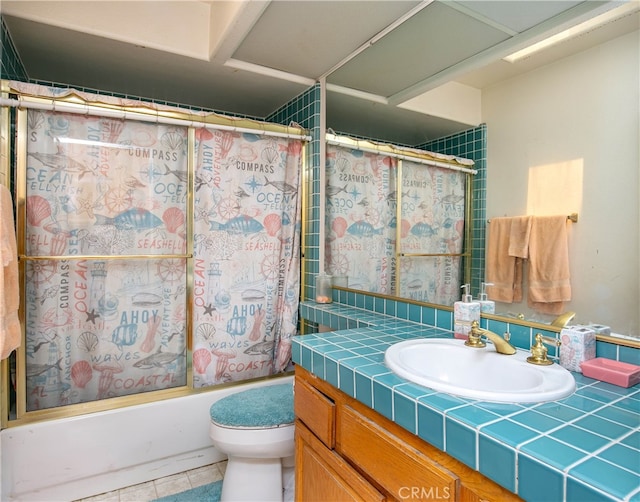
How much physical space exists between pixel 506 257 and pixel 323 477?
0.91 meters

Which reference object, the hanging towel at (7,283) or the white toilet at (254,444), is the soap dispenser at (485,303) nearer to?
the white toilet at (254,444)

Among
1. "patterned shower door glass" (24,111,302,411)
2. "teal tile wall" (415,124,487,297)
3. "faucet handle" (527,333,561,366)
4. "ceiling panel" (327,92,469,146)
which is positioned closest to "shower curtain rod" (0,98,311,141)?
"patterned shower door glass" (24,111,302,411)

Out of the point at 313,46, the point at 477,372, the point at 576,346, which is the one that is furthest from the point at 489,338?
the point at 313,46

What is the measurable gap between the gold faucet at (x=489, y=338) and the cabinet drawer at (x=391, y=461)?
1.41 ft

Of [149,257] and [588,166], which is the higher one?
[588,166]

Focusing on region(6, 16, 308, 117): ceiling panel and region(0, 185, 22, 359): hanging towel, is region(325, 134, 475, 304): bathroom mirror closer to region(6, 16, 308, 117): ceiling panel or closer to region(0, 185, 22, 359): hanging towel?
region(6, 16, 308, 117): ceiling panel

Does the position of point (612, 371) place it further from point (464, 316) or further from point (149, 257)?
point (149, 257)

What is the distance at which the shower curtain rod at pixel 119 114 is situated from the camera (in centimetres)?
158

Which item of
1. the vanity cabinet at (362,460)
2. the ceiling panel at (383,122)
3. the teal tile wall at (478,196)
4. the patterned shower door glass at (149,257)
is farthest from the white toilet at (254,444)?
the ceiling panel at (383,122)

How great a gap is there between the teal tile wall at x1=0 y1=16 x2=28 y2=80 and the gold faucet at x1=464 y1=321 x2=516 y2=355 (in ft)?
6.94

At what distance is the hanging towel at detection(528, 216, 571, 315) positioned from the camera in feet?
3.60

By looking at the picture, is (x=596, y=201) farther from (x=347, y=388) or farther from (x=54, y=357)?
(x=54, y=357)

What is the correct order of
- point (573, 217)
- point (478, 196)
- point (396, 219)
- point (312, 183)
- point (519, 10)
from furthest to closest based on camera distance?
point (312, 183), point (396, 219), point (478, 196), point (519, 10), point (573, 217)

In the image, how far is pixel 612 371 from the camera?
0.88 m
